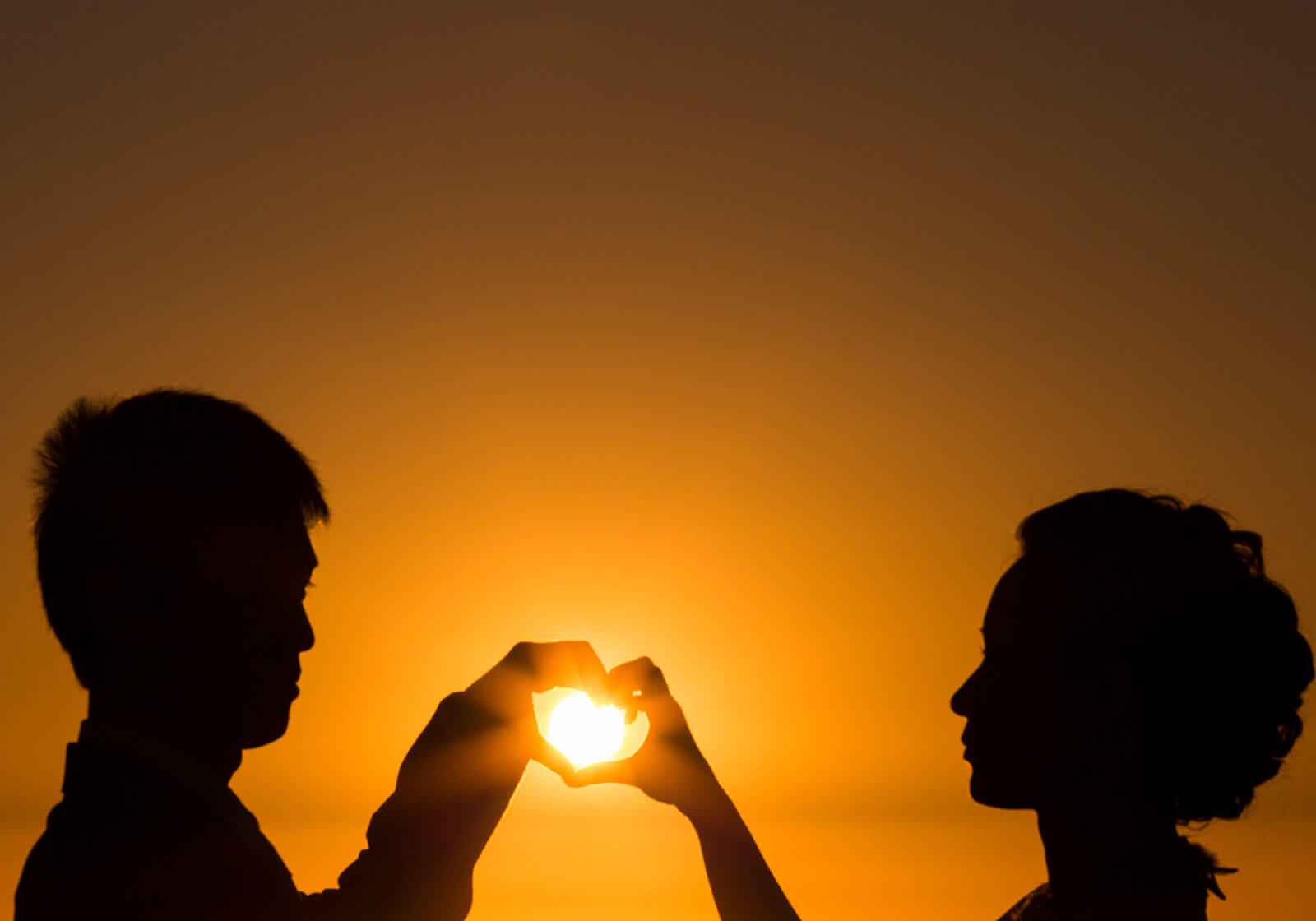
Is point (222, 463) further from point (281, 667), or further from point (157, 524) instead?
point (281, 667)

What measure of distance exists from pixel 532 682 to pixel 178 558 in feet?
4.94

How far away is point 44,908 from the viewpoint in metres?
2.50

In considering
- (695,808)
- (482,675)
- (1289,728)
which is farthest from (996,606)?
(482,675)

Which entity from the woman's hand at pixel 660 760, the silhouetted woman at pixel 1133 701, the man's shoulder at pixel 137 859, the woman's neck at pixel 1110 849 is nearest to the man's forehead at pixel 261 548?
the man's shoulder at pixel 137 859

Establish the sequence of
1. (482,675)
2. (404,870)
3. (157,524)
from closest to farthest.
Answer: (157,524) < (404,870) < (482,675)

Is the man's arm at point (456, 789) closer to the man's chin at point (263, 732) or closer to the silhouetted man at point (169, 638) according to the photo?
the silhouetted man at point (169, 638)

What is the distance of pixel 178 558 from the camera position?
3023mm

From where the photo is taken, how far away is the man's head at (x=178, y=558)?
2.99 meters

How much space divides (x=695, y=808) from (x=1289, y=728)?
172cm

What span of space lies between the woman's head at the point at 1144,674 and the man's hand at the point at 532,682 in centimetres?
120

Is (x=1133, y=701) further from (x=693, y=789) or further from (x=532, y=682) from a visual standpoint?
(x=532, y=682)

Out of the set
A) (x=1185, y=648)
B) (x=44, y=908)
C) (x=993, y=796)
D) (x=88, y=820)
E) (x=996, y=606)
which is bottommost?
(x=44, y=908)

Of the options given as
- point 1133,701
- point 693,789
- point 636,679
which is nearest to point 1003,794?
point 1133,701

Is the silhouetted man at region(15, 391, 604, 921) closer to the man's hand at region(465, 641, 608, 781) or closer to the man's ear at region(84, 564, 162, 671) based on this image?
the man's ear at region(84, 564, 162, 671)
